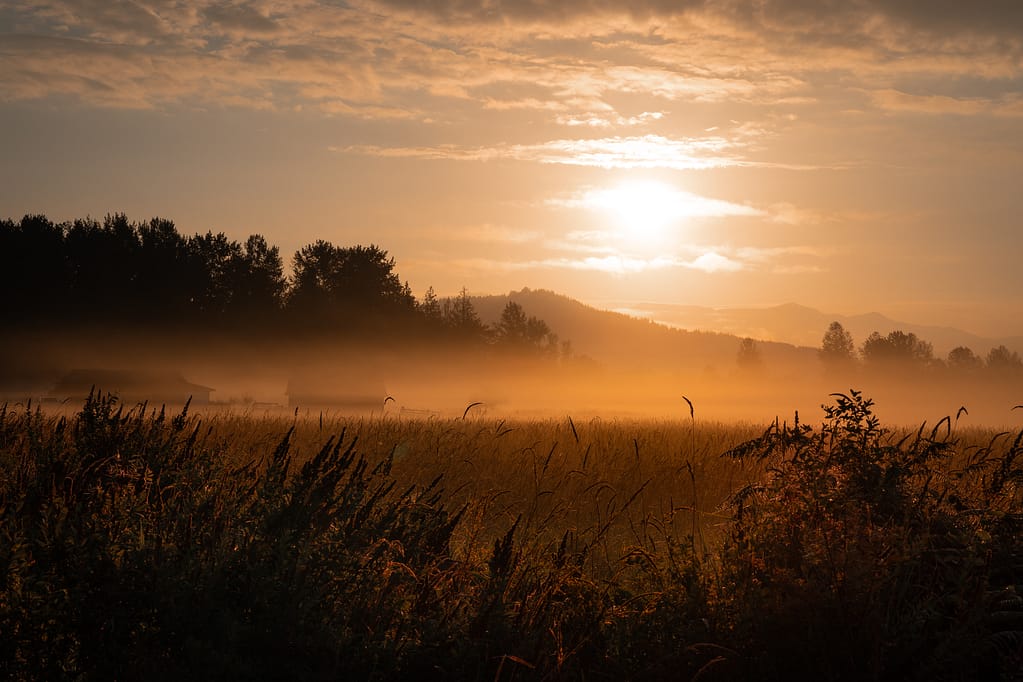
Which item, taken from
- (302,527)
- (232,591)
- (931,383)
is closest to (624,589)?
(302,527)

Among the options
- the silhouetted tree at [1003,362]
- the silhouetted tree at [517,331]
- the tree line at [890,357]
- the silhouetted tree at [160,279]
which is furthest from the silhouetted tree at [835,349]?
the silhouetted tree at [160,279]

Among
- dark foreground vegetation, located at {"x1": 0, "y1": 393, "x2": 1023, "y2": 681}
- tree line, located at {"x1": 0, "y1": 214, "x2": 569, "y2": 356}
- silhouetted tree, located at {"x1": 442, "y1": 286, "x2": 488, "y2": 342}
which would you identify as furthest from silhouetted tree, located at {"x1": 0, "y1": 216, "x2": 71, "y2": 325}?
dark foreground vegetation, located at {"x1": 0, "y1": 393, "x2": 1023, "y2": 681}

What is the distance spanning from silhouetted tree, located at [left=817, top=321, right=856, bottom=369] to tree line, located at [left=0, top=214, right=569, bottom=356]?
267 feet

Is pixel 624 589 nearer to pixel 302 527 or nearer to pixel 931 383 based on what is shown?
pixel 302 527

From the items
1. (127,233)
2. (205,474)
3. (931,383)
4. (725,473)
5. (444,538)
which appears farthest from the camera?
(931,383)

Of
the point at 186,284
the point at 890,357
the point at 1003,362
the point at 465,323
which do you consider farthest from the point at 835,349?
the point at 186,284

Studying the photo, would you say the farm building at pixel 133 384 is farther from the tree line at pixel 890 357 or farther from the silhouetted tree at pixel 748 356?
the silhouetted tree at pixel 748 356

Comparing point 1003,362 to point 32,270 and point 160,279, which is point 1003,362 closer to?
point 160,279

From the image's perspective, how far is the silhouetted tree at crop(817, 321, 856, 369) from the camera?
397 ft

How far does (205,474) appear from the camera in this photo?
21.0ft

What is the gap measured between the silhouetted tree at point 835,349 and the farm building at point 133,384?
95.2 m

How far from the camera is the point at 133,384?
4584cm

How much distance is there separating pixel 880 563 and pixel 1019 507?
9.16ft

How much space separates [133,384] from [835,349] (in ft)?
333
